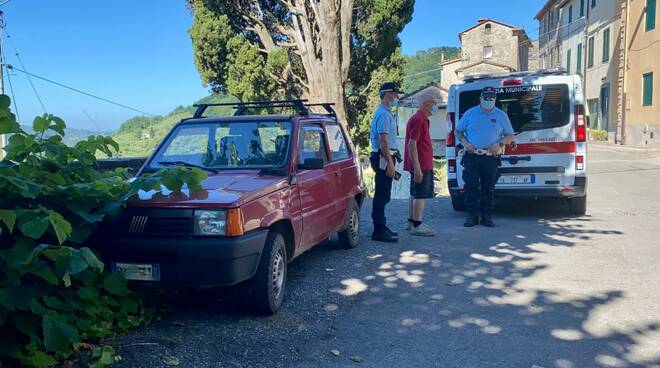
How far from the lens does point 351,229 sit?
684 cm

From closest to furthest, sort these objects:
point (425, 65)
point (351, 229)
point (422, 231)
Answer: point (351, 229) < point (422, 231) < point (425, 65)

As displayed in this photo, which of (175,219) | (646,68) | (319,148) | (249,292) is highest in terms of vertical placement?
(646,68)

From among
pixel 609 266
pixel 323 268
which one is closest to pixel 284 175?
pixel 323 268

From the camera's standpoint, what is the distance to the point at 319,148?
19.8 ft

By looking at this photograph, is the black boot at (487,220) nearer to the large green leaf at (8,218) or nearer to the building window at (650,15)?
the large green leaf at (8,218)

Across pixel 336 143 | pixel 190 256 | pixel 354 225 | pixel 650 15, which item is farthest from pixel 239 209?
pixel 650 15

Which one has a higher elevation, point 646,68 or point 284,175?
point 646,68

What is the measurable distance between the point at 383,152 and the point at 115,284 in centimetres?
379

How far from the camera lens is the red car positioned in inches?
158

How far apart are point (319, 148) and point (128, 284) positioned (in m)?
2.54

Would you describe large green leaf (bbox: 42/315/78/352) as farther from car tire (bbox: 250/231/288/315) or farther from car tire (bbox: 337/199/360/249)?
car tire (bbox: 337/199/360/249)

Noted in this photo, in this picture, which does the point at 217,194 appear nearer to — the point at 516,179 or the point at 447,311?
the point at 447,311

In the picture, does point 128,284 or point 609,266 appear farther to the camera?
point 609,266

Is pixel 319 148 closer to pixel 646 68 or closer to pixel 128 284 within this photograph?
pixel 128 284
